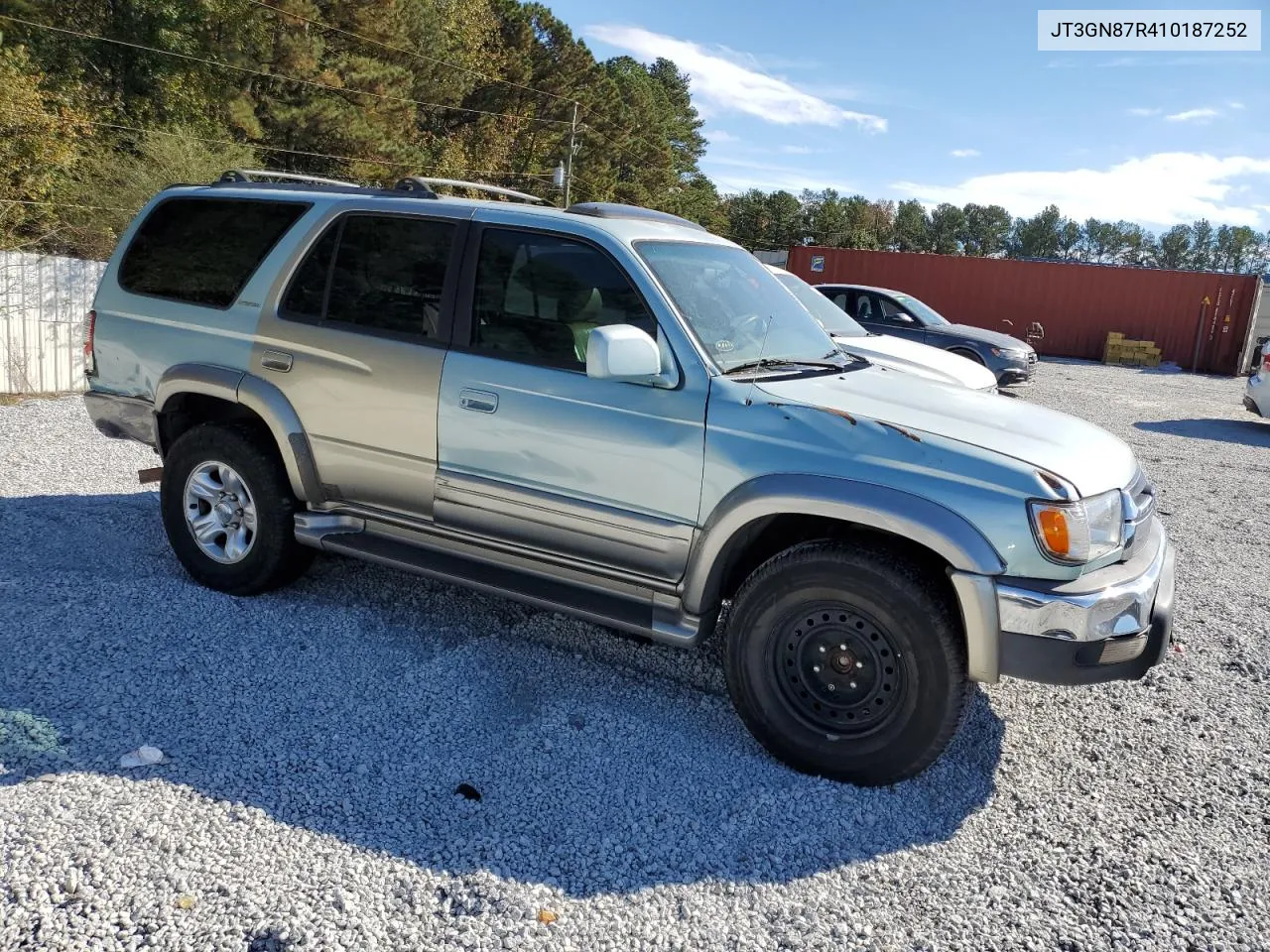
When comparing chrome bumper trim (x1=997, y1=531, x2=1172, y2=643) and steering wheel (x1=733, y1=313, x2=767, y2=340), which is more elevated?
steering wheel (x1=733, y1=313, x2=767, y2=340)

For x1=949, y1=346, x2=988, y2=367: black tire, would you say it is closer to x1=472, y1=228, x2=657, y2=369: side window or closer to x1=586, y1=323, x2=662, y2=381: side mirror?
x1=472, y1=228, x2=657, y2=369: side window

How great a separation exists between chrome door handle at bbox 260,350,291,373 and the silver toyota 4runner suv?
0.04 feet

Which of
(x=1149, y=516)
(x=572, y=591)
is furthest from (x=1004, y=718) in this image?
(x=572, y=591)

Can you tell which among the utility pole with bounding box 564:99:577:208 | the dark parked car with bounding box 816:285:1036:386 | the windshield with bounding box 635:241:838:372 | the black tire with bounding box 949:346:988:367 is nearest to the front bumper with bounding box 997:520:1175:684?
the windshield with bounding box 635:241:838:372

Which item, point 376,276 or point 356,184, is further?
point 356,184

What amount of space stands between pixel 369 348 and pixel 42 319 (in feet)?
28.7

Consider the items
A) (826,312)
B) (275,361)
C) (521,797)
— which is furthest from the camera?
(826,312)

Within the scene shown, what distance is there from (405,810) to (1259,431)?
13991 millimetres

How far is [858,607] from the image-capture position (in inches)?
124

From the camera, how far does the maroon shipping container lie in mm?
24828

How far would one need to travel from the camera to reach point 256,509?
14.3ft

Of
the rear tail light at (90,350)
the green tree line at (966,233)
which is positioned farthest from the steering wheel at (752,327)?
the green tree line at (966,233)

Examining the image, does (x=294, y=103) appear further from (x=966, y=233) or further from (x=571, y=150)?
(x=966, y=233)

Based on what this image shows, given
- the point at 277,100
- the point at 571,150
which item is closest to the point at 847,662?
the point at 277,100
